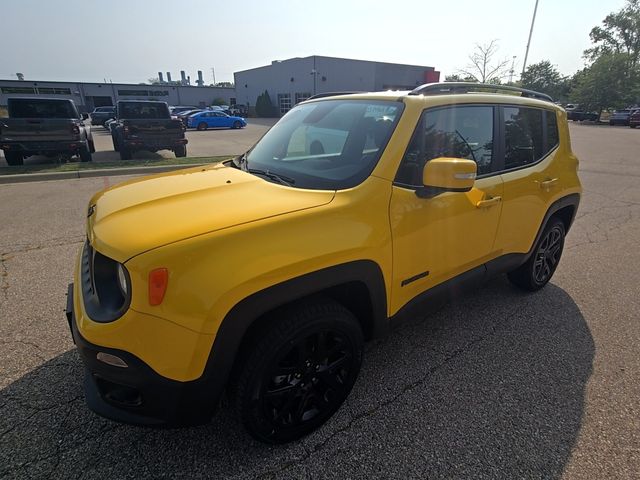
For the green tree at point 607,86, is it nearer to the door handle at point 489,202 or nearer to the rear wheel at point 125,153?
the rear wheel at point 125,153

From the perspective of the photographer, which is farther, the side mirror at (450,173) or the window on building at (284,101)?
the window on building at (284,101)

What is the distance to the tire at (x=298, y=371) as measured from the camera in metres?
1.78

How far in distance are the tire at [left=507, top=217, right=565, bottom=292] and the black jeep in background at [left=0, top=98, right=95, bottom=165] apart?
36.2ft

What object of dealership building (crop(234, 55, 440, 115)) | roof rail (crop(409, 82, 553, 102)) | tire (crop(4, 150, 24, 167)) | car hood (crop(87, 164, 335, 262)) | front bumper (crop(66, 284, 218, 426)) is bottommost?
tire (crop(4, 150, 24, 167))

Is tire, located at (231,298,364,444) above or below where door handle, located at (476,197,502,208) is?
below

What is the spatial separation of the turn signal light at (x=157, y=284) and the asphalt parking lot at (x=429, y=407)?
97 centimetres

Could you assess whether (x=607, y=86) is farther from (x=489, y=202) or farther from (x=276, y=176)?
(x=276, y=176)

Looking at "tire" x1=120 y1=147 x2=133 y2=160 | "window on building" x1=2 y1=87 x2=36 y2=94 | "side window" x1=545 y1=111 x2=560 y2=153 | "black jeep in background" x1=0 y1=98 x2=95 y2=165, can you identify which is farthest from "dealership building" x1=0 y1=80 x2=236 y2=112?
"side window" x1=545 y1=111 x2=560 y2=153

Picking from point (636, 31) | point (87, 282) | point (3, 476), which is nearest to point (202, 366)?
point (87, 282)

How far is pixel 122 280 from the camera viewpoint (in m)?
1.66

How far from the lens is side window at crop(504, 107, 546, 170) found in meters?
2.97

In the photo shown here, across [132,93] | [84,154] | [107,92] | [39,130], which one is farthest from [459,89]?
[107,92]

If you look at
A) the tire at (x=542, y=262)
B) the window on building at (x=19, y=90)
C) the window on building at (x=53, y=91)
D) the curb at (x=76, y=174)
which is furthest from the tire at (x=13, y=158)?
the window on building at (x=19, y=90)

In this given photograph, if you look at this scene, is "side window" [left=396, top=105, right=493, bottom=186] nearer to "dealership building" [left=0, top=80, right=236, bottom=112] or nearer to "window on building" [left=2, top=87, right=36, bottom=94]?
"dealership building" [left=0, top=80, right=236, bottom=112]
